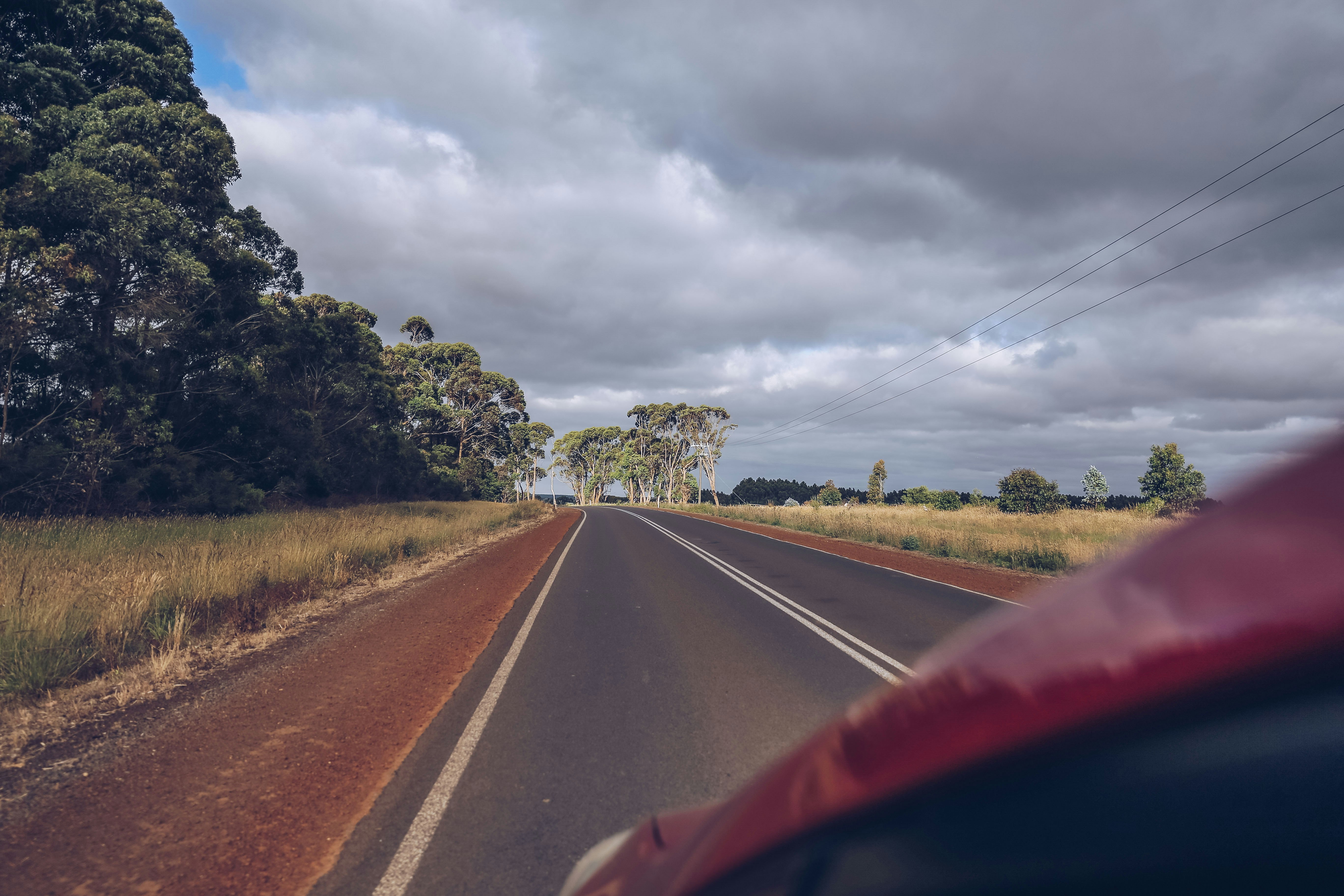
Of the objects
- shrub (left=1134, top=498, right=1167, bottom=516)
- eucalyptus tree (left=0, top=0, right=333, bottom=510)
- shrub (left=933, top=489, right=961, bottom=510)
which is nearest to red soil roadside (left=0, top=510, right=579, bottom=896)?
eucalyptus tree (left=0, top=0, right=333, bottom=510)

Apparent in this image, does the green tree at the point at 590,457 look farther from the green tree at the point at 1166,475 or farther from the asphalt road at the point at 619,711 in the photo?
the asphalt road at the point at 619,711

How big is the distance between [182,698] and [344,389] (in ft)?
71.8

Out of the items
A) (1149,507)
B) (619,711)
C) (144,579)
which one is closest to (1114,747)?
(619,711)

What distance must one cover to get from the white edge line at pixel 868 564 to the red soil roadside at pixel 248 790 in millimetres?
3640

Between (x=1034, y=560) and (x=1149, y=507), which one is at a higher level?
(x=1149, y=507)

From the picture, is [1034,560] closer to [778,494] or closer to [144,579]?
[144,579]

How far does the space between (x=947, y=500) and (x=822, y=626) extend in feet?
188

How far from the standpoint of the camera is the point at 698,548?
1925 centimetres

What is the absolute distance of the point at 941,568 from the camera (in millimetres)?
14719

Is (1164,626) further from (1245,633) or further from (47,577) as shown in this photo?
(47,577)

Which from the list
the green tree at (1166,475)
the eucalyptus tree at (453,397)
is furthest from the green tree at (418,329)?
the green tree at (1166,475)

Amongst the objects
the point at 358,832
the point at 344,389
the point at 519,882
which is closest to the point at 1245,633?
the point at 519,882

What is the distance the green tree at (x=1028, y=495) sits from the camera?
4159 centimetres

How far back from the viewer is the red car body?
331mm
